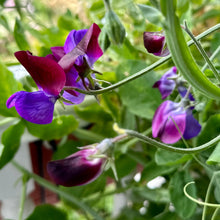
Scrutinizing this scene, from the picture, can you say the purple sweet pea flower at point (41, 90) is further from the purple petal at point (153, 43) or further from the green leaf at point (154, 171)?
the green leaf at point (154, 171)

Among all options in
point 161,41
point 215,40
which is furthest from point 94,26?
point 215,40

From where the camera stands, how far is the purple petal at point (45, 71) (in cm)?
22

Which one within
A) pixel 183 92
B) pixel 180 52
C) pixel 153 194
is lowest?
pixel 153 194

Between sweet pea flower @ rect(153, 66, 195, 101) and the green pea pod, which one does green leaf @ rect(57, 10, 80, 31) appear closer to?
sweet pea flower @ rect(153, 66, 195, 101)

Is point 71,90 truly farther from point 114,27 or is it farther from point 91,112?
point 91,112

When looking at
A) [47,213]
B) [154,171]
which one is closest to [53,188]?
[47,213]

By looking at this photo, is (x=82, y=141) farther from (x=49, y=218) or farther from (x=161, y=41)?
(x=161, y=41)

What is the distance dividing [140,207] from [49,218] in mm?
190

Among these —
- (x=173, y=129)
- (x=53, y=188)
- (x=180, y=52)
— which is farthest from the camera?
(x=53, y=188)

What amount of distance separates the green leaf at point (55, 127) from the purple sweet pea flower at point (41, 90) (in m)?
0.14

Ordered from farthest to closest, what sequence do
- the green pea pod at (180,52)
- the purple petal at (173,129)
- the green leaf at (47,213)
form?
the green leaf at (47,213), the purple petal at (173,129), the green pea pod at (180,52)

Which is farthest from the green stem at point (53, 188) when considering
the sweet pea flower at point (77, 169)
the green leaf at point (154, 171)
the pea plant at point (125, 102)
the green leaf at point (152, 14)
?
the green leaf at point (152, 14)

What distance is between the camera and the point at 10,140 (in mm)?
396

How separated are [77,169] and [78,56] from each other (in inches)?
3.3
